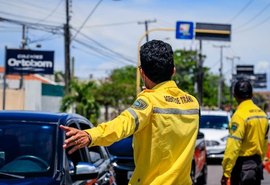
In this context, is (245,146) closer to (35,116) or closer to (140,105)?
(35,116)

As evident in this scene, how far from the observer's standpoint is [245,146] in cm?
645

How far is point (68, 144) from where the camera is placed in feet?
10.9

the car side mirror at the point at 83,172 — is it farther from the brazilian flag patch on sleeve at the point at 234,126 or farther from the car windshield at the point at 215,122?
the car windshield at the point at 215,122

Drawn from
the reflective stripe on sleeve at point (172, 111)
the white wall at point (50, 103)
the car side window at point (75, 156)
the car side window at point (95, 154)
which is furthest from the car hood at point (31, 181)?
the white wall at point (50, 103)

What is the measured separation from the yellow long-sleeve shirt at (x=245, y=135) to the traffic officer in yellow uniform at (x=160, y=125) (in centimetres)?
252

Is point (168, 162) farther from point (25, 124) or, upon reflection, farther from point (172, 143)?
point (25, 124)

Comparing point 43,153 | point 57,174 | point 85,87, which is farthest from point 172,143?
point 85,87

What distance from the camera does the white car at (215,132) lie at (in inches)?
784

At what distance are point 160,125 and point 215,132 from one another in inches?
674

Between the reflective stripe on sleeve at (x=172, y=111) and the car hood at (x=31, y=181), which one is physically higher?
the reflective stripe on sleeve at (x=172, y=111)

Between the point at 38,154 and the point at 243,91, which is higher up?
the point at 243,91

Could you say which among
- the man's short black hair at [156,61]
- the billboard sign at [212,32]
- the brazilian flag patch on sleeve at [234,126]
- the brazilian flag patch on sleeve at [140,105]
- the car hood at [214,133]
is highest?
the billboard sign at [212,32]

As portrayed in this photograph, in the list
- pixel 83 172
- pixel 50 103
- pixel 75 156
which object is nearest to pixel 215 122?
pixel 75 156

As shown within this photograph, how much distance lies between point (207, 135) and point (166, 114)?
55.1ft
